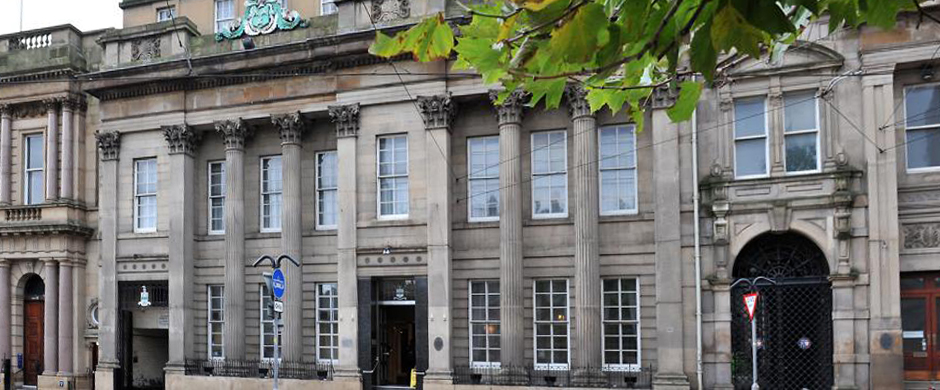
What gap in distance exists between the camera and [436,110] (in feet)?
85.6

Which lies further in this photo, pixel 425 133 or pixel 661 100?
pixel 425 133

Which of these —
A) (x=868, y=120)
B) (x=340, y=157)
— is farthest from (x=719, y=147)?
(x=340, y=157)

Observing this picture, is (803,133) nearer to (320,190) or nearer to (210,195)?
(320,190)

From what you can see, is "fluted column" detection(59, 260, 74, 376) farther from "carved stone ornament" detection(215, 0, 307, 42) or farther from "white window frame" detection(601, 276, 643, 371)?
"white window frame" detection(601, 276, 643, 371)

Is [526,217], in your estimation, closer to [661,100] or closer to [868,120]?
[661,100]

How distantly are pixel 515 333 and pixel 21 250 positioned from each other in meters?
19.0

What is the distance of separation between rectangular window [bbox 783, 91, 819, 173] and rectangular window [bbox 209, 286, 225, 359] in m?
17.7

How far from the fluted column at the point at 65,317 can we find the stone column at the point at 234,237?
23.5 feet

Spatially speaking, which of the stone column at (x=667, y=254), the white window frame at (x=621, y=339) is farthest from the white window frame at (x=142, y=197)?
the stone column at (x=667, y=254)

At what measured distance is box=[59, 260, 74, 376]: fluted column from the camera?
31.7 metres

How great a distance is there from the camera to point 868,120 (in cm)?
2177

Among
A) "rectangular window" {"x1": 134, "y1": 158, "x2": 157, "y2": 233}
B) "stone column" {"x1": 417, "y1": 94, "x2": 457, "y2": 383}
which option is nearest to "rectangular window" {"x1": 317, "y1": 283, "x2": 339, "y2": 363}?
"stone column" {"x1": 417, "y1": 94, "x2": 457, "y2": 383}

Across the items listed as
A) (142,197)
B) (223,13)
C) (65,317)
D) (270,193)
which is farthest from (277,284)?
(65,317)

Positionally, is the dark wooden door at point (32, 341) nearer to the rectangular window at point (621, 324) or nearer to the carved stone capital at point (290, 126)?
the carved stone capital at point (290, 126)
